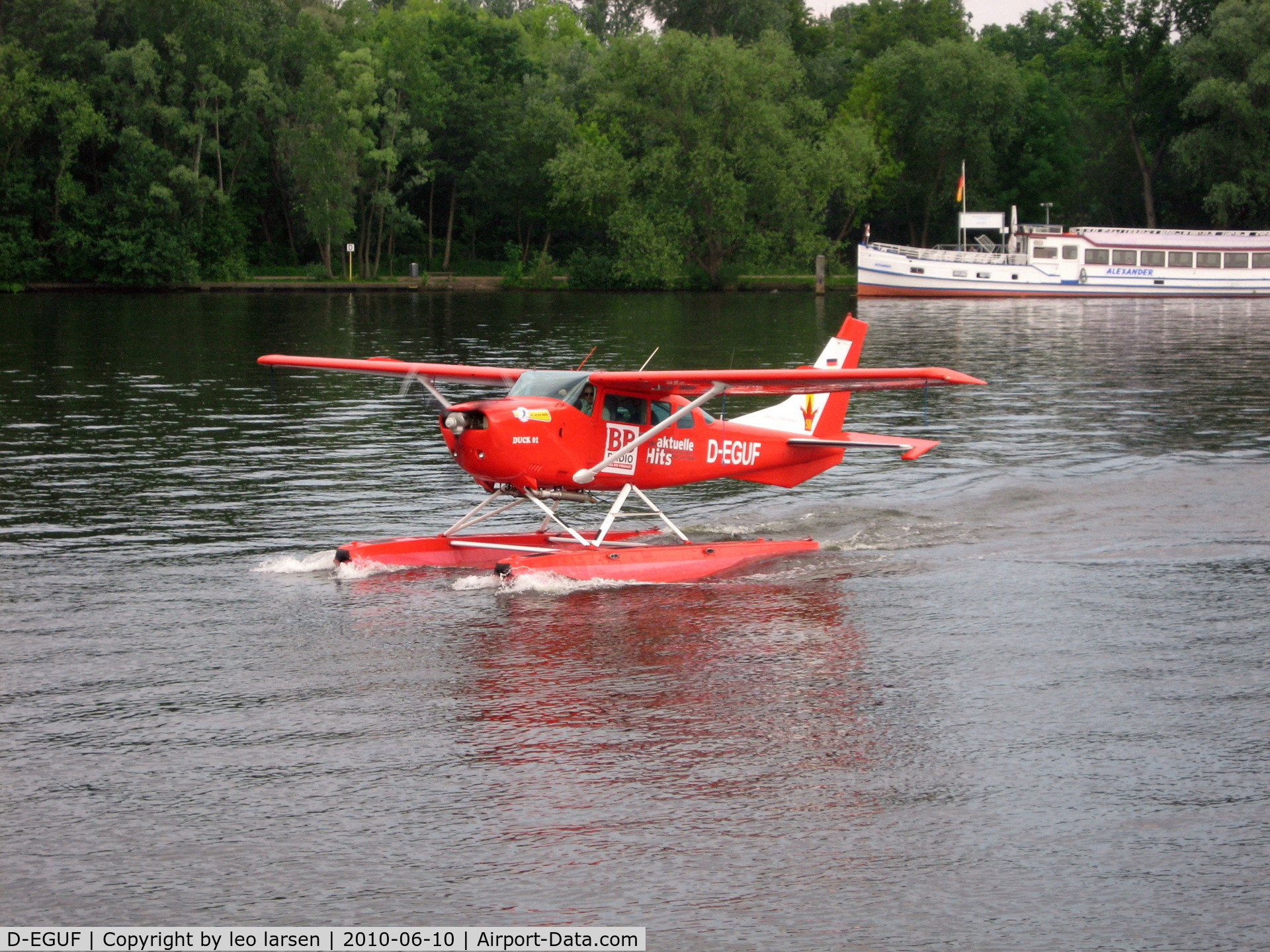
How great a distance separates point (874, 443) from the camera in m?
16.1

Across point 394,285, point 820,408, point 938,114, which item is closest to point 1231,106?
point 938,114

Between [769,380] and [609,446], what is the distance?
184 cm

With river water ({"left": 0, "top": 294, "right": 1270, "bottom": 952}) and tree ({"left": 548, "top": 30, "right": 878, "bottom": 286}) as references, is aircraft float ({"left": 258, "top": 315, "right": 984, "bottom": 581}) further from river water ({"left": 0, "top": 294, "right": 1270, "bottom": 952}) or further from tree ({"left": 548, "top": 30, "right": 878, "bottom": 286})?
tree ({"left": 548, "top": 30, "right": 878, "bottom": 286})

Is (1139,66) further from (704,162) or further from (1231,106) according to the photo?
(704,162)

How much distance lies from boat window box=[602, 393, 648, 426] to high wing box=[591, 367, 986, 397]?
11 centimetres

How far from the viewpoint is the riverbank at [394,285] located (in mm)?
73250

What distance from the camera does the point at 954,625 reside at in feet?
39.7

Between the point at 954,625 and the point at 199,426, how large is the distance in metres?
16.9

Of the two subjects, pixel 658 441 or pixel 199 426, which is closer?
pixel 658 441

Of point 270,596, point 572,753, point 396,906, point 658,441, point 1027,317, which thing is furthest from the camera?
point 1027,317

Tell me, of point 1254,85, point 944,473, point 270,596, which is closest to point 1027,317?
point 1254,85

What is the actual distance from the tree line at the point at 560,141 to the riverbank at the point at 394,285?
35.2 inches

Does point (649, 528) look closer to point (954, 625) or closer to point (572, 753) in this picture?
point (954, 625)

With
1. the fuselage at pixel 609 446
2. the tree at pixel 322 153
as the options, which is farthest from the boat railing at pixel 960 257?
the fuselage at pixel 609 446
